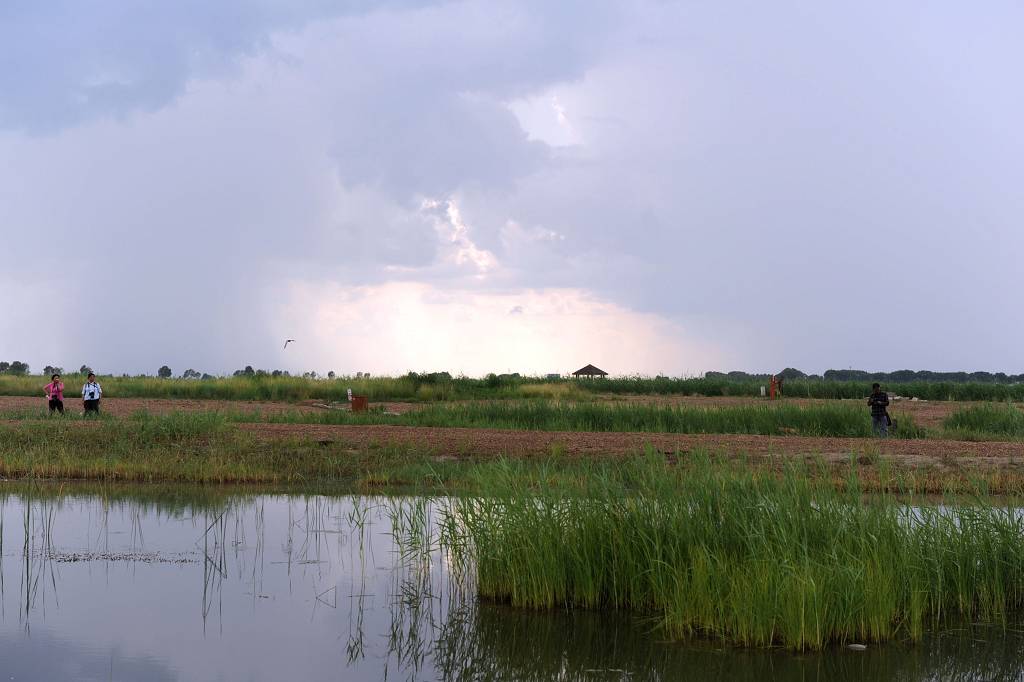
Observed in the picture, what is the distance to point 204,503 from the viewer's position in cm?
1429

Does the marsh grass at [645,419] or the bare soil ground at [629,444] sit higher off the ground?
the marsh grass at [645,419]

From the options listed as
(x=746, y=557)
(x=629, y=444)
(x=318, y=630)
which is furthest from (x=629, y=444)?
(x=318, y=630)

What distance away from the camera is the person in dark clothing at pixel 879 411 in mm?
22359

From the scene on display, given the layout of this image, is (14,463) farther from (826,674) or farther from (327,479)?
(826,674)

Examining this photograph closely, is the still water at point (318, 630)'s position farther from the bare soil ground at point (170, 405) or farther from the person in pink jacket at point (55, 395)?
the bare soil ground at point (170, 405)

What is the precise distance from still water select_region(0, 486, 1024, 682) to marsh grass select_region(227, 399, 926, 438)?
13411 millimetres

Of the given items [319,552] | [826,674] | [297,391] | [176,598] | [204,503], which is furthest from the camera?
[297,391]

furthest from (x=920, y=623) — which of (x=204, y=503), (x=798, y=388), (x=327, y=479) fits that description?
(x=798, y=388)

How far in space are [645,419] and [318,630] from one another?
1798 cm

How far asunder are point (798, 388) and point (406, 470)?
40836 mm

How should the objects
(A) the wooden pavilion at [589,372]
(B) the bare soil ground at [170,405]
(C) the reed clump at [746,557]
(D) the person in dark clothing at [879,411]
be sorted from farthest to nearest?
1. (A) the wooden pavilion at [589,372]
2. (B) the bare soil ground at [170,405]
3. (D) the person in dark clothing at [879,411]
4. (C) the reed clump at [746,557]

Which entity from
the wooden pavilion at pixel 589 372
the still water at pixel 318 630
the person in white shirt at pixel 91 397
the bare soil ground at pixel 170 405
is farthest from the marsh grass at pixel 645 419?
the wooden pavilion at pixel 589 372

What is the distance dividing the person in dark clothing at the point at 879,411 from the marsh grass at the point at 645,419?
0.73m

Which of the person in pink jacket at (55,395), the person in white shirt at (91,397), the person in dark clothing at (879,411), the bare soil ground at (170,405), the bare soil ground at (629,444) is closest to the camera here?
the bare soil ground at (629,444)
